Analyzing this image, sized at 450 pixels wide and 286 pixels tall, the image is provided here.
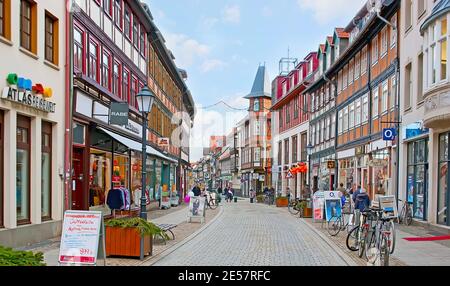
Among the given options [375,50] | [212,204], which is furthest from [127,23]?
[212,204]

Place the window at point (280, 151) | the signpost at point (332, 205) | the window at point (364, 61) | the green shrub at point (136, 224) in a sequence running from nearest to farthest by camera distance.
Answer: the green shrub at point (136, 224)
the signpost at point (332, 205)
the window at point (364, 61)
the window at point (280, 151)

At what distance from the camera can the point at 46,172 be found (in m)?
14.7

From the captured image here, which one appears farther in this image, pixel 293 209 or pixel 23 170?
pixel 293 209

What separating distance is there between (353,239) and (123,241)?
5471mm

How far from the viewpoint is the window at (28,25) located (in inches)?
519

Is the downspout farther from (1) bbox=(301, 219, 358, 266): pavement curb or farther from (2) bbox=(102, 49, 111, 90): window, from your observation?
(1) bbox=(301, 219, 358, 266): pavement curb

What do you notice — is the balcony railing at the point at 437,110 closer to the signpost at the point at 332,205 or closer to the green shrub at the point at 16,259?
the signpost at the point at 332,205

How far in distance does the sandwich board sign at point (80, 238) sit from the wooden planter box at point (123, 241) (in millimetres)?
2646

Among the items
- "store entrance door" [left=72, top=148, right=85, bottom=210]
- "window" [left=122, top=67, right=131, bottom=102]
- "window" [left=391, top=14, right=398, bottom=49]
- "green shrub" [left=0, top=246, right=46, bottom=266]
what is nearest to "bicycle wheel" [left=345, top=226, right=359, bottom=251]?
"green shrub" [left=0, top=246, right=46, bottom=266]

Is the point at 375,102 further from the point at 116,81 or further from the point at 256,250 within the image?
the point at 256,250

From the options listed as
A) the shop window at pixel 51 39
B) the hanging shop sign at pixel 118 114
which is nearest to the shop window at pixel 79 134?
the hanging shop sign at pixel 118 114

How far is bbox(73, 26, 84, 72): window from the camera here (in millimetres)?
17016

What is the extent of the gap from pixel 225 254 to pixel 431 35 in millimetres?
10548
